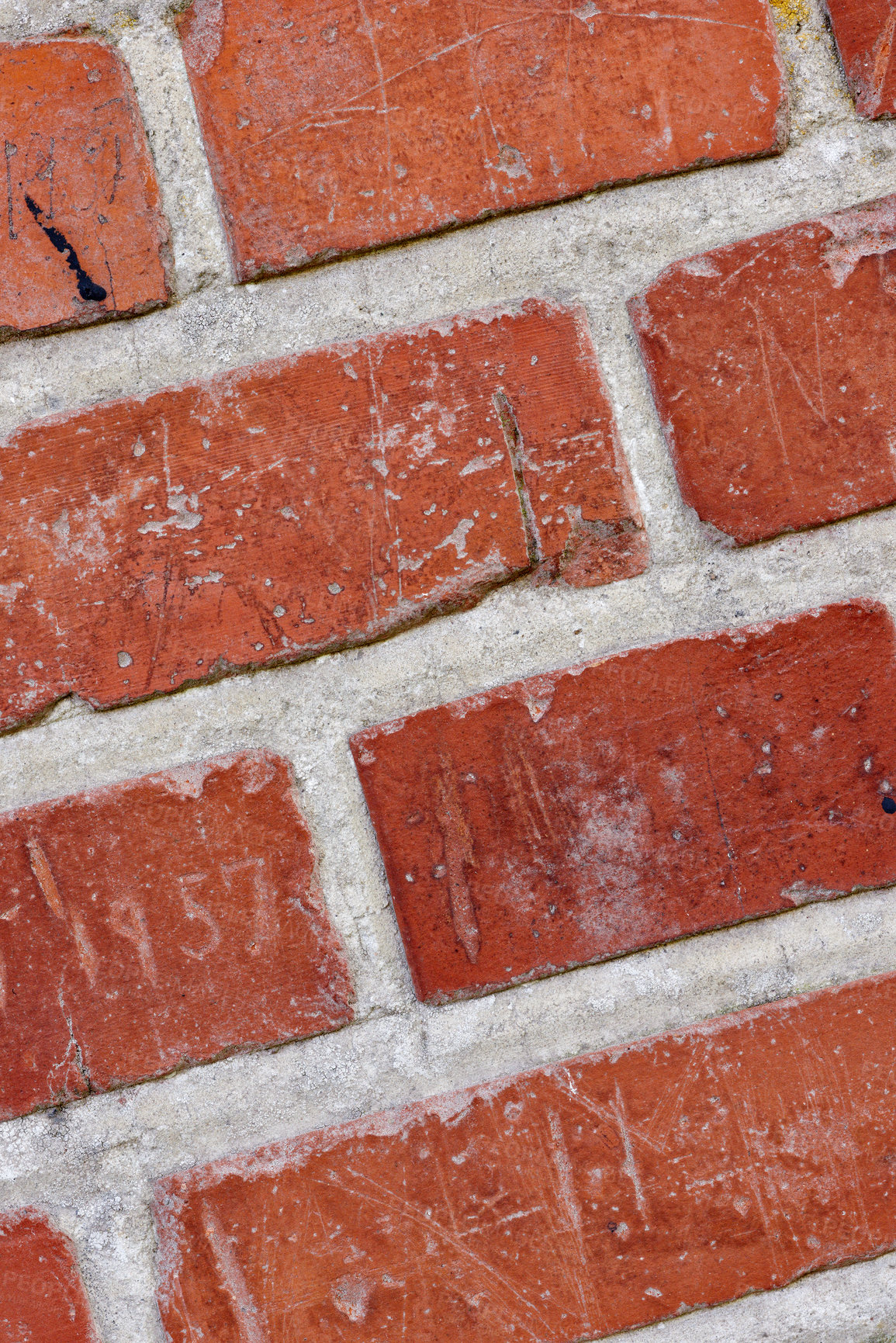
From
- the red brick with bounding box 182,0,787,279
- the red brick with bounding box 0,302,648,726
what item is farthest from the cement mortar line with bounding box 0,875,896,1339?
the red brick with bounding box 182,0,787,279

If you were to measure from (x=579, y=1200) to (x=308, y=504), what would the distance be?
0.71 metres

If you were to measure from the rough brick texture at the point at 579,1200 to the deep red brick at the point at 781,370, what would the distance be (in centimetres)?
48

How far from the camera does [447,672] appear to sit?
33.8 inches

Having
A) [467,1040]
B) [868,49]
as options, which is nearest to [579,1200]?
[467,1040]

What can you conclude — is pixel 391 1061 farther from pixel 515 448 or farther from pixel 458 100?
pixel 458 100

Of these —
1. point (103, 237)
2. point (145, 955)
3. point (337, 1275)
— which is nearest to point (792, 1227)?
point (337, 1275)

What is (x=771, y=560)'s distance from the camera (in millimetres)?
849

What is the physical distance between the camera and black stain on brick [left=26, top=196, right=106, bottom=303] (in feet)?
2.76

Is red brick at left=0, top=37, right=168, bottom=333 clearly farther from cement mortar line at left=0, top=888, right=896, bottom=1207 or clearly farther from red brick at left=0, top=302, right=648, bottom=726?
cement mortar line at left=0, top=888, right=896, bottom=1207

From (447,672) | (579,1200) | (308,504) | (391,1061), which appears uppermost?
(308,504)

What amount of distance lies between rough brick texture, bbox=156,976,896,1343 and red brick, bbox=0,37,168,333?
0.83 metres

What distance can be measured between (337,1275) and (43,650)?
66 cm

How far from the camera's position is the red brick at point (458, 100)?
0.82 m

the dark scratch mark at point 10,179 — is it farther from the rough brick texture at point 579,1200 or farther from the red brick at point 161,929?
the rough brick texture at point 579,1200
